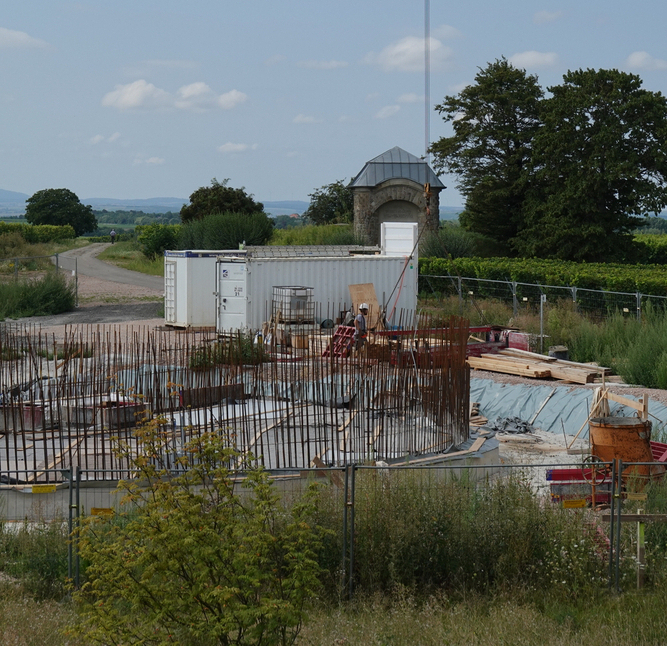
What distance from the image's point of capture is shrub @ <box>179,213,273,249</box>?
39.7 m

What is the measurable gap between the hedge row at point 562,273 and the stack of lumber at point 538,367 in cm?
474

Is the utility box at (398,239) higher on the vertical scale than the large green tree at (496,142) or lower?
lower

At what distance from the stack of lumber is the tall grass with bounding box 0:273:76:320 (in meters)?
15.9

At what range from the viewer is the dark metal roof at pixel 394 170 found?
45406 mm

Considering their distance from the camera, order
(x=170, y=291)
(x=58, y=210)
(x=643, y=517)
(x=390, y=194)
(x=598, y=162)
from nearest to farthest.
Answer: (x=643, y=517)
(x=170, y=291)
(x=598, y=162)
(x=390, y=194)
(x=58, y=210)

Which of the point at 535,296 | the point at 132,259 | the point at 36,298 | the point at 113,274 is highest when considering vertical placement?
the point at 132,259

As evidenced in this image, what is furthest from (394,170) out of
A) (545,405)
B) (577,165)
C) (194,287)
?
(545,405)

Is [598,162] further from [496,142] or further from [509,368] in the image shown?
[509,368]

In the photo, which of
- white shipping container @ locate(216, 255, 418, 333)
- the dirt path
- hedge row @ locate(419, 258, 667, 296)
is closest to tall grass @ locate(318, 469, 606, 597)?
white shipping container @ locate(216, 255, 418, 333)

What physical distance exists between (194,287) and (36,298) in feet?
23.3

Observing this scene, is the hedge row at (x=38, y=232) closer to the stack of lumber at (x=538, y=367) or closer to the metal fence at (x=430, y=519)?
the stack of lumber at (x=538, y=367)

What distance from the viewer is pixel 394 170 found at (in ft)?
150

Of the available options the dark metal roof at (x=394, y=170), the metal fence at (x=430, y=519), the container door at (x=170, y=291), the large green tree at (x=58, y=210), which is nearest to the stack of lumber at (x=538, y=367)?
the metal fence at (x=430, y=519)

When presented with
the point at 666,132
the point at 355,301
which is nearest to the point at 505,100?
the point at 666,132
